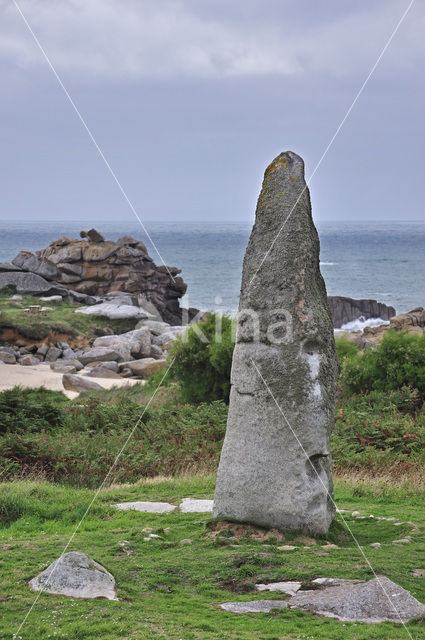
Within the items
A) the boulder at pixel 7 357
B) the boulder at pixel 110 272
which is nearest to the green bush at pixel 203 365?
the boulder at pixel 7 357

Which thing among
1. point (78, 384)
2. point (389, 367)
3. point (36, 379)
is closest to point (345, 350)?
point (389, 367)

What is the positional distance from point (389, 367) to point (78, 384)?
11007mm

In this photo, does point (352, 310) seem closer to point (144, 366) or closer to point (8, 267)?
point (8, 267)

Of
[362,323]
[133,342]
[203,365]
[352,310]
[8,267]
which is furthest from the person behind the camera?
[352,310]

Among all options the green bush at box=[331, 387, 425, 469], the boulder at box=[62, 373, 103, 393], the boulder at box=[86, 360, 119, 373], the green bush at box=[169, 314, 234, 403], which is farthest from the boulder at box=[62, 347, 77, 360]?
the green bush at box=[331, 387, 425, 469]

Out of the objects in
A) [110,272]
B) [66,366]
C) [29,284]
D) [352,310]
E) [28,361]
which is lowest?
[28,361]

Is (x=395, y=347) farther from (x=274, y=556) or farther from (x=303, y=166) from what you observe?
(x=274, y=556)

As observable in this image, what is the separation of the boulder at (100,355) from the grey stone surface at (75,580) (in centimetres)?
2411

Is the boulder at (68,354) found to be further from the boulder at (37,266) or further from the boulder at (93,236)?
the boulder at (93,236)

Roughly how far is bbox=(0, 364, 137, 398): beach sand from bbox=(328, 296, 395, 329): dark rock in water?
88.8ft

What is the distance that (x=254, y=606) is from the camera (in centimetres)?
543

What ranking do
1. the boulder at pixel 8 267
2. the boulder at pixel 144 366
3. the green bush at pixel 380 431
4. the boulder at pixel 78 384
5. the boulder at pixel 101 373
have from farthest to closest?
the boulder at pixel 8 267, the boulder at pixel 144 366, the boulder at pixel 101 373, the boulder at pixel 78 384, the green bush at pixel 380 431

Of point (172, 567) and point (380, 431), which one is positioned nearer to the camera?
point (172, 567)

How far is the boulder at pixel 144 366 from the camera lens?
27281mm
